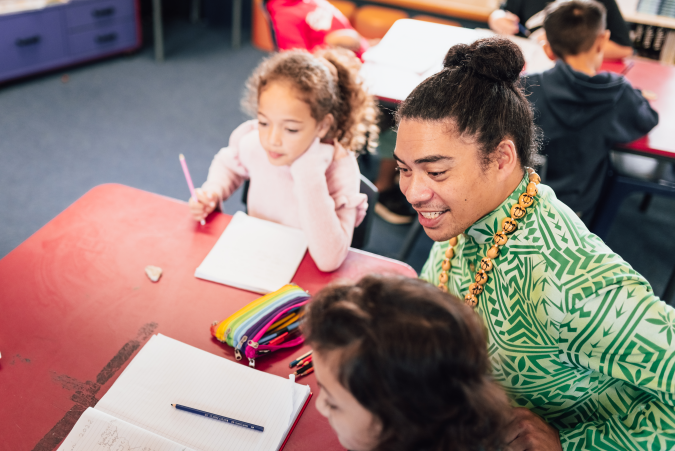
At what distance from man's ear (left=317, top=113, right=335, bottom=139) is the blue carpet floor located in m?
1.13

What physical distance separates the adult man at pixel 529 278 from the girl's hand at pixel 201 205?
1.90 feet

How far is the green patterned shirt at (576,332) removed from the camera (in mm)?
801

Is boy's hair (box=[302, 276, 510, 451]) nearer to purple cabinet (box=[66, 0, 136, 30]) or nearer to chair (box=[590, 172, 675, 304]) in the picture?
chair (box=[590, 172, 675, 304])

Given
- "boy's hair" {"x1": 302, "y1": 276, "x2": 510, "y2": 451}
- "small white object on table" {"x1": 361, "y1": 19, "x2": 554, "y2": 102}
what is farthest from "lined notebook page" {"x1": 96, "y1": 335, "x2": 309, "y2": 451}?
"small white object on table" {"x1": 361, "y1": 19, "x2": 554, "y2": 102}

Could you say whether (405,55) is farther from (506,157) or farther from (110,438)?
(110,438)

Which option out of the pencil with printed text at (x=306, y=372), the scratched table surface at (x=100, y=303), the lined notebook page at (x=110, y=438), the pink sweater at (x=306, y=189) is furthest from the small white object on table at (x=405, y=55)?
the lined notebook page at (x=110, y=438)

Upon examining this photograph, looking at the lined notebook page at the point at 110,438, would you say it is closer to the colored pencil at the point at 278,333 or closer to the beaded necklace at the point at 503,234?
A: the colored pencil at the point at 278,333

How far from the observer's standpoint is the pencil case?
100 centimetres

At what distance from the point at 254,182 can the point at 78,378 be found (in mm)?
755

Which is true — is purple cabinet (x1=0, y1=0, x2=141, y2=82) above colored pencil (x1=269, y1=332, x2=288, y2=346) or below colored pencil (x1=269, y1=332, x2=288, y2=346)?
below

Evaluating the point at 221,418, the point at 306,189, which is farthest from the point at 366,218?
the point at 221,418

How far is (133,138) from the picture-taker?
10.4 feet

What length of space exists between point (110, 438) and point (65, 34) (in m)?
3.60

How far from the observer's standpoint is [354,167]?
1.45 metres
